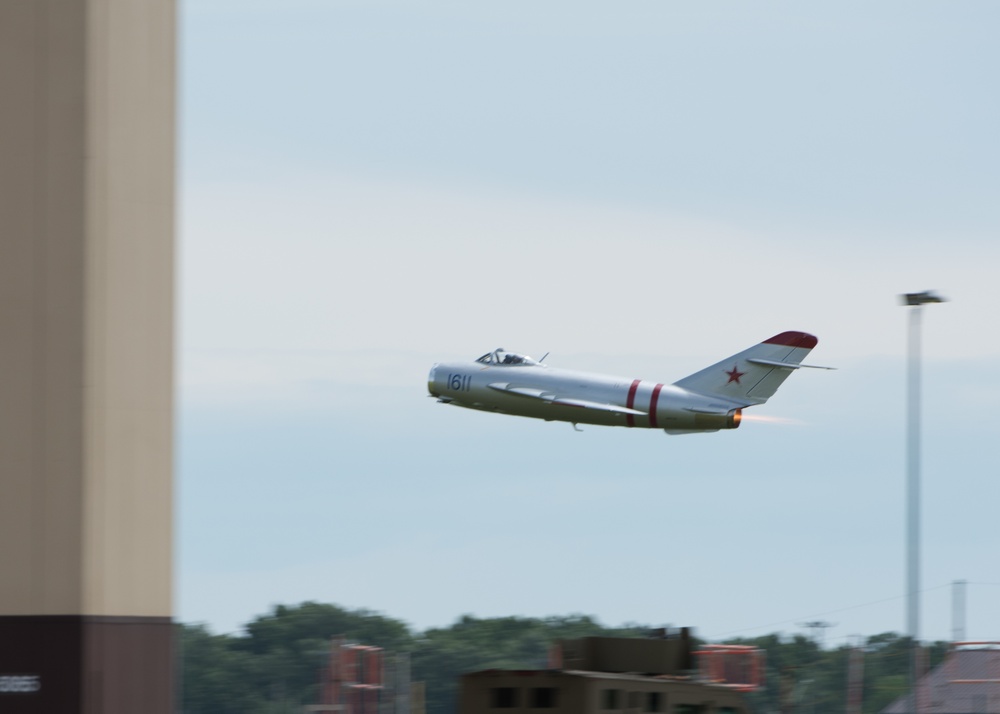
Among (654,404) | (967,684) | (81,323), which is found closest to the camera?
(81,323)

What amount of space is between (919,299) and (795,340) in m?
5.95

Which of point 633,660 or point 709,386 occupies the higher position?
point 709,386

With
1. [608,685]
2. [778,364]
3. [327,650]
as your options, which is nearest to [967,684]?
[778,364]

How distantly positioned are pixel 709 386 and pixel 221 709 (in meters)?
52.2

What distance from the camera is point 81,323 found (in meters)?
25.1

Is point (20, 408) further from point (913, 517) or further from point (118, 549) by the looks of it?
point (913, 517)

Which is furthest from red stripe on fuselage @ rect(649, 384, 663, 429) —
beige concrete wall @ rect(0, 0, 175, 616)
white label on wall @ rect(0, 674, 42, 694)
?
white label on wall @ rect(0, 674, 42, 694)

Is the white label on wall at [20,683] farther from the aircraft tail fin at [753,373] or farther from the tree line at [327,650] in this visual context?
the tree line at [327,650]

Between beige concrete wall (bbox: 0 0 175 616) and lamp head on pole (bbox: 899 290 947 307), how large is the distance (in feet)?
51.7

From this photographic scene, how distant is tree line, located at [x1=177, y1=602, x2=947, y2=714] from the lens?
81281mm

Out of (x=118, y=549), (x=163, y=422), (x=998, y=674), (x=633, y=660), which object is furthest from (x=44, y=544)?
(x=998, y=674)

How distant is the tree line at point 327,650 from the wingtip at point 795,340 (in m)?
36.8

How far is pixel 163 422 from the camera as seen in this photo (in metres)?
26.4

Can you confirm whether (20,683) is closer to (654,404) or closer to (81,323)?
(81,323)
